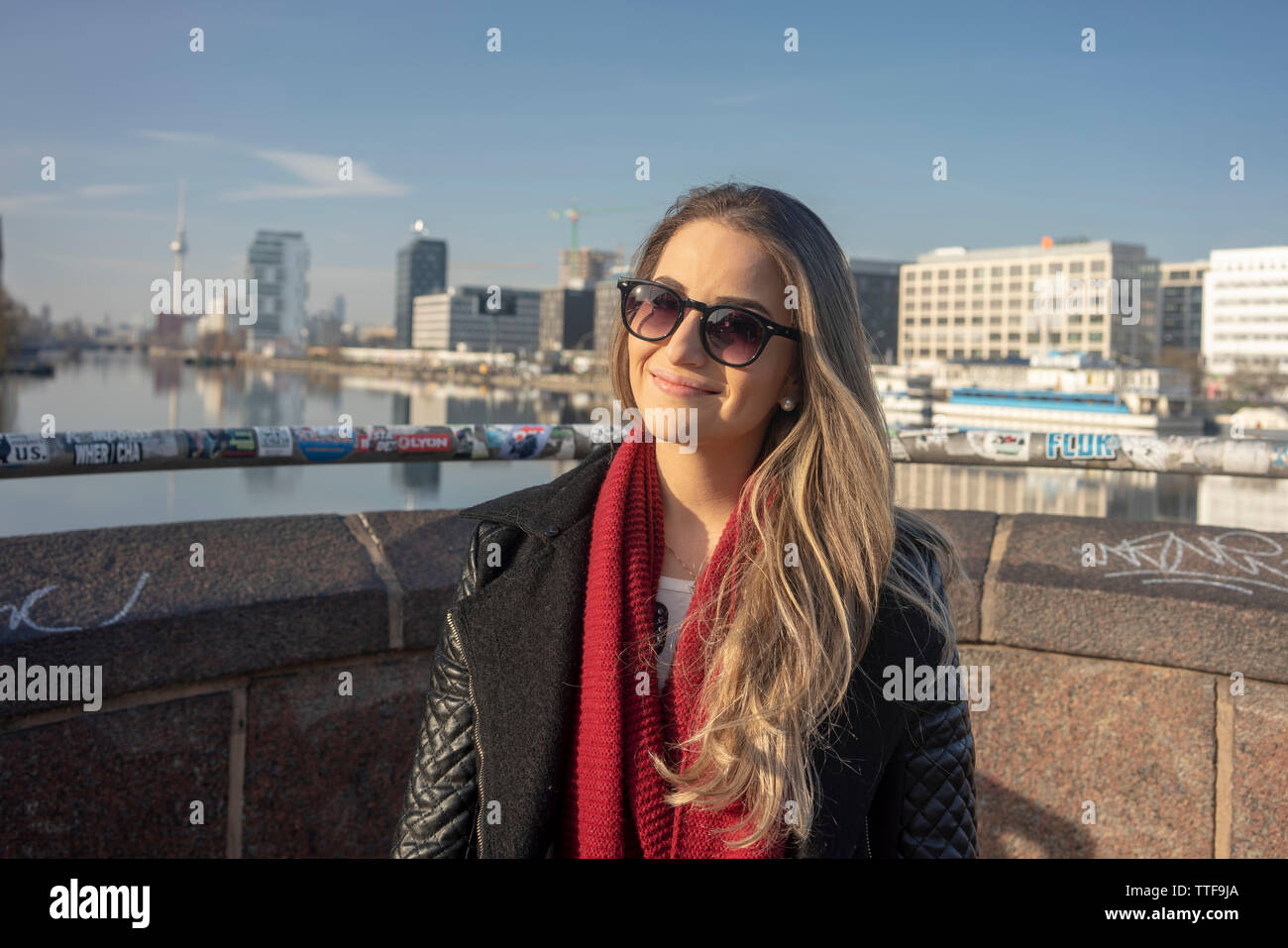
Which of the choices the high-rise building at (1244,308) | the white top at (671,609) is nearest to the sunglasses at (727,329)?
the white top at (671,609)

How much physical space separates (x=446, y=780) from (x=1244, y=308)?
116m

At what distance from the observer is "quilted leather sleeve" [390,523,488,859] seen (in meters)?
1.78

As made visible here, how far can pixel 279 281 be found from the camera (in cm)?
11900

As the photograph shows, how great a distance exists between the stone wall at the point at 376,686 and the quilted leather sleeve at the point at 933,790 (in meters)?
0.84

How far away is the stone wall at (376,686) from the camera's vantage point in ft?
7.41

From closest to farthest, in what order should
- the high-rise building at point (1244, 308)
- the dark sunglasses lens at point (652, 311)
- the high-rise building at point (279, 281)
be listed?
the dark sunglasses lens at point (652, 311) → the high-rise building at point (1244, 308) → the high-rise building at point (279, 281)

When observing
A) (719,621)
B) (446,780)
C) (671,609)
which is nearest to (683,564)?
(671,609)

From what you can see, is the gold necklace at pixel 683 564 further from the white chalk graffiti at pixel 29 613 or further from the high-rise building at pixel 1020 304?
the high-rise building at pixel 1020 304

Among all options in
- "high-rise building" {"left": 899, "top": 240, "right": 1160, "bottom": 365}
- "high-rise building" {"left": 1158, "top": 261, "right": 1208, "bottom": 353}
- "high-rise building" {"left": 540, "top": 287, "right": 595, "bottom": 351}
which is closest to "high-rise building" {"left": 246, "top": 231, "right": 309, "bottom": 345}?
"high-rise building" {"left": 540, "top": 287, "right": 595, "bottom": 351}

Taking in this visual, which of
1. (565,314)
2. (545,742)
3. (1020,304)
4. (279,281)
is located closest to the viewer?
(545,742)

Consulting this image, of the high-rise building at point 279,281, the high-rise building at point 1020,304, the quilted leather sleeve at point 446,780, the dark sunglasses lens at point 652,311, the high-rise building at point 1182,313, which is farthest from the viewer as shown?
the high-rise building at point 1182,313

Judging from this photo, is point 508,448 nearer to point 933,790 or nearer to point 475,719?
point 475,719
